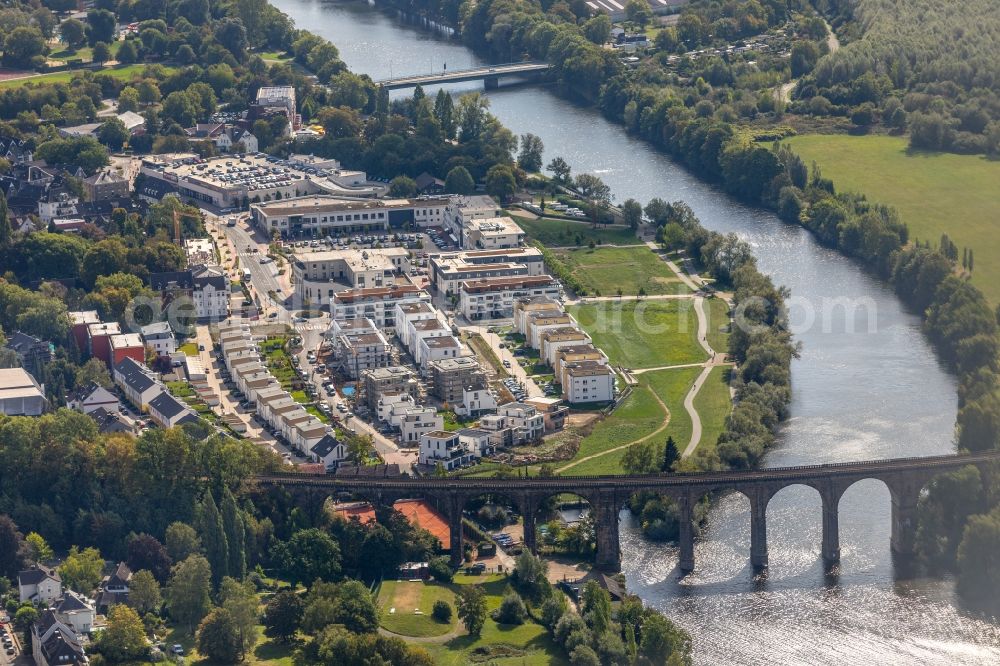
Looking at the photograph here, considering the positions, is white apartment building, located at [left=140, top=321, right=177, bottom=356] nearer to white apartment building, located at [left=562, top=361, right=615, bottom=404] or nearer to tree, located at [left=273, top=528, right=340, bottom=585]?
white apartment building, located at [left=562, top=361, right=615, bottom=404]

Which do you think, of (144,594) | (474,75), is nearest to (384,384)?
(144,594)

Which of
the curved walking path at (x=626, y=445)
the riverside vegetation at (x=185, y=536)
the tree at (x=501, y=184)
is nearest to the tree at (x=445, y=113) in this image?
the tree at (x=501, y=184)

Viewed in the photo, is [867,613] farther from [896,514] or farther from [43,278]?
[43,278]

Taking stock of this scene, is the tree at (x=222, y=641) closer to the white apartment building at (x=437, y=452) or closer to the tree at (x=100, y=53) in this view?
the white apartment building at (x=437, y=452)

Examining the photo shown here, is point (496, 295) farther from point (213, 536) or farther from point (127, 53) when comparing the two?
point (127, 53)

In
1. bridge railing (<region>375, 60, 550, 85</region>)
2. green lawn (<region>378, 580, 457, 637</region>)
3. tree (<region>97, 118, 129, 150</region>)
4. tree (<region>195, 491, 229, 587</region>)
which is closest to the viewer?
green lawn (<region>378, 580, 457, 637</region>)

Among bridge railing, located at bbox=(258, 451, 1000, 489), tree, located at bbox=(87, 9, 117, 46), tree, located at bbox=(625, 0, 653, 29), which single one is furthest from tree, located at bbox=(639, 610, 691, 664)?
tree, located at bbox=(625, 0, 653, 29)
